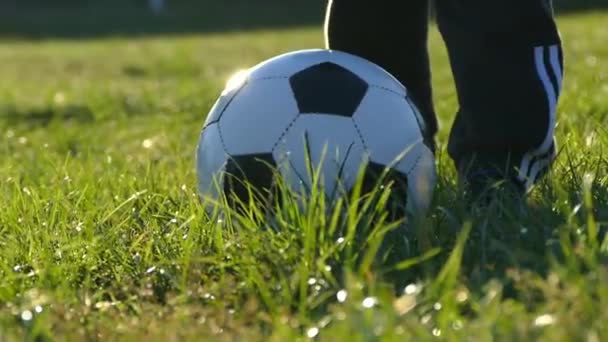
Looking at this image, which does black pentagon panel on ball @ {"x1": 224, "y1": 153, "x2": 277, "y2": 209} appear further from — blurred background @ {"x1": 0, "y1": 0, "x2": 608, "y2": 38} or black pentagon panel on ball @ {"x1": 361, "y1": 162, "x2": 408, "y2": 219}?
blurred background @ {"x1": 0, "y1": 0, "x2": 608, "y2": 38}

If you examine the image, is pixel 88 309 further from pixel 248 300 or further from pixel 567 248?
pixel 567 248

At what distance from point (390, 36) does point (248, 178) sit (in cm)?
90

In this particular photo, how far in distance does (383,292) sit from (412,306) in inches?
2.3

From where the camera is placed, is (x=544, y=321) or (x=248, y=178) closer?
(x=544, y=321)

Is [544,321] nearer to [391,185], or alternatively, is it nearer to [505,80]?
[391,185]

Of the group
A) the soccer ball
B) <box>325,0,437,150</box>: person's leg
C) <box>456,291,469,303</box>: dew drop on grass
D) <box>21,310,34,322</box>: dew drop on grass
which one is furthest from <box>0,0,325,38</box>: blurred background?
<box>456,291,469,303</box>: dew drop on grass

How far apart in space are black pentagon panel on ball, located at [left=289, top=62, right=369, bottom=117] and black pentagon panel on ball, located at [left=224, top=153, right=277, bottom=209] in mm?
166

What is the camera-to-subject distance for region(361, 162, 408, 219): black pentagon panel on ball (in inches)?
111

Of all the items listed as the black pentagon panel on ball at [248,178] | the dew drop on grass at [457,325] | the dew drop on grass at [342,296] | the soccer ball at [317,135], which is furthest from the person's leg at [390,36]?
the dew drop on grass at [457,325]

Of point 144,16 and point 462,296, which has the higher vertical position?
point 462,296

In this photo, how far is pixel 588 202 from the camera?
229cm

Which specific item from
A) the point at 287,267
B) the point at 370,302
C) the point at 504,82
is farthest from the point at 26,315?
the point at 504,82

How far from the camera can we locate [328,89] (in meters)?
2.98

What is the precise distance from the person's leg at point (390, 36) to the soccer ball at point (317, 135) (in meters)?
0.48
